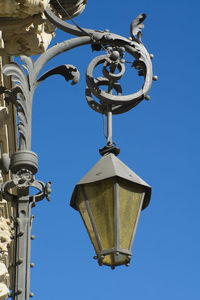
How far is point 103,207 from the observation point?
19.7 feet

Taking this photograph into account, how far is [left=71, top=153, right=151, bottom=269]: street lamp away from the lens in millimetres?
5898

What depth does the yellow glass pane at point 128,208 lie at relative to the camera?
593 cm

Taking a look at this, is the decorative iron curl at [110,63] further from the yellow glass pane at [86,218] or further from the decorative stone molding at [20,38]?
the yellow glass pane at [86,218]

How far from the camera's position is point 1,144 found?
17.0m

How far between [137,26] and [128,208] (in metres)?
2.48

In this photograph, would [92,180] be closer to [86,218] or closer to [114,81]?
[86,218]

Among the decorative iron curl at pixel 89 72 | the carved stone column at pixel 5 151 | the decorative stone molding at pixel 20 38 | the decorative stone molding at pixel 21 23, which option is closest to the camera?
the decorative iron curl at pixel 89 72

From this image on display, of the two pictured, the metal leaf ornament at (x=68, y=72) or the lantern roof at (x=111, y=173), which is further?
the metal leaf ornament at (x=68, y=72)

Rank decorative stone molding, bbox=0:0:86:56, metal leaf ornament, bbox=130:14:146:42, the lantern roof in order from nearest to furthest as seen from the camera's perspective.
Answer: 1. the lantern roof
2. metal leaf ornament, bbox=130:14:146:42
3. decorative stone molding, bbox=0:0:86:56

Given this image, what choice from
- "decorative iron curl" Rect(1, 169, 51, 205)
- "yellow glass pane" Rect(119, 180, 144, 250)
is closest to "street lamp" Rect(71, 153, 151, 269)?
"yellow glass pane" Rect(119, 180, 144, 250)

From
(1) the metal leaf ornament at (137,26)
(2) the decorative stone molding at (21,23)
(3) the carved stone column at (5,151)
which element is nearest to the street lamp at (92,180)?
(1) the metal leaf ornament at (137,26)

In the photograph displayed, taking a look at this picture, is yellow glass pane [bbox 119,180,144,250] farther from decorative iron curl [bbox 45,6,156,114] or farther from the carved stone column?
the carved stone column

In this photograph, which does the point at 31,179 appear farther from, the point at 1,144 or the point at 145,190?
the point at 1,144

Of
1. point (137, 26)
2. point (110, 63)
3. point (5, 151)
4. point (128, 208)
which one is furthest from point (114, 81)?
point (5, 151)
